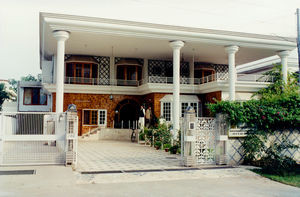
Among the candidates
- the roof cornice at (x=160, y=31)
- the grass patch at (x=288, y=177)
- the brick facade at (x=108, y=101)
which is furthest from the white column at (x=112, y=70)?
the grass patch at (x=288, y=177)

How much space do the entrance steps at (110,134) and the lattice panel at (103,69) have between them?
366 centimetres

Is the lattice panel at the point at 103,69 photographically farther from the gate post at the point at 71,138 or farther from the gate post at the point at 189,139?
the gate post at the point at 189,139

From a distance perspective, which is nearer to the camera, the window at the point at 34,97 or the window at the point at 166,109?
the window at the point at 166,109

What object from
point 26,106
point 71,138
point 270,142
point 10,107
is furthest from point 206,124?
point 10,107

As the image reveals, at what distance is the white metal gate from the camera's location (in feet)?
28.7

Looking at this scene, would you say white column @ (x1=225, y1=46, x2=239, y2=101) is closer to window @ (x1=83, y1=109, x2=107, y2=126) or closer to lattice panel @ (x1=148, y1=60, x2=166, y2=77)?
lattice panel @ (x1=148, y1=60, x2=166, y2=77)

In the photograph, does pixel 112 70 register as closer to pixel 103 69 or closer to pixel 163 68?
pixel 103 69

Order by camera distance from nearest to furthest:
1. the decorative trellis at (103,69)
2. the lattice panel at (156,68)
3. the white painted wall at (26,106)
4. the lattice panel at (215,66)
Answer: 1. the decorative trellis at (103,69)
2. the lattice panel at (156,68)
3. the lattice panel at (215,66)
4. the white painted wall at (26,106)

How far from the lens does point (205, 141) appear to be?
31.5ft

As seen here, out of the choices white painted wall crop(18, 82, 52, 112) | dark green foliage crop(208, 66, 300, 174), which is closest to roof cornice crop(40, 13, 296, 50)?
dark green foliage crop(208, 66, 300, 174)

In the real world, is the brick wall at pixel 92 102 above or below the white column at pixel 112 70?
below

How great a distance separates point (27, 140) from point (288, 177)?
729 cm

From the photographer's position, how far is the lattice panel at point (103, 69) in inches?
856

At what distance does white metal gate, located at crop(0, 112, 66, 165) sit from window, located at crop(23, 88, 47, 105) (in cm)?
1802
